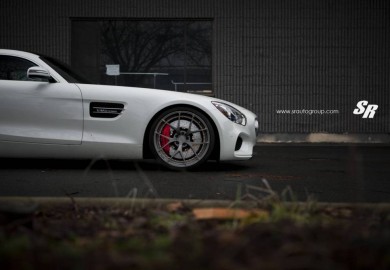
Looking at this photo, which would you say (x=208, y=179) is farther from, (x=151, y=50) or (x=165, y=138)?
(x=151, y=50)

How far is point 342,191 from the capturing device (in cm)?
511

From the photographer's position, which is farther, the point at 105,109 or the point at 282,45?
the point at 282,45

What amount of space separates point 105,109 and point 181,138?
0.88 m

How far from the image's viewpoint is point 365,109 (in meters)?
12.5

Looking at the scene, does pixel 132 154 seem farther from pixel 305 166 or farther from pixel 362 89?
pixel 362 89

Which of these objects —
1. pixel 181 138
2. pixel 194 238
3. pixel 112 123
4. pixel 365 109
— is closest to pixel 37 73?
pixel 112 123

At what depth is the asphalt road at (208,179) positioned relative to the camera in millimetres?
4801

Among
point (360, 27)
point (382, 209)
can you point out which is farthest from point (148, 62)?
point (382, 209)

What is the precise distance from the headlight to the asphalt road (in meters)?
0.57

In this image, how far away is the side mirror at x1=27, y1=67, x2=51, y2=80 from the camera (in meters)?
6.33

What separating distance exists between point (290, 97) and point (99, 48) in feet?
13.8

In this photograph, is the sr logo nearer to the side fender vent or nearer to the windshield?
the windshield

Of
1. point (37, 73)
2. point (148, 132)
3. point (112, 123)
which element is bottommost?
point (148, 132)

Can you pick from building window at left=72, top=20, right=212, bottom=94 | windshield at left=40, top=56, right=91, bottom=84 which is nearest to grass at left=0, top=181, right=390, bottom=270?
windshield at left=40, top=56, right=91, bottom=84
